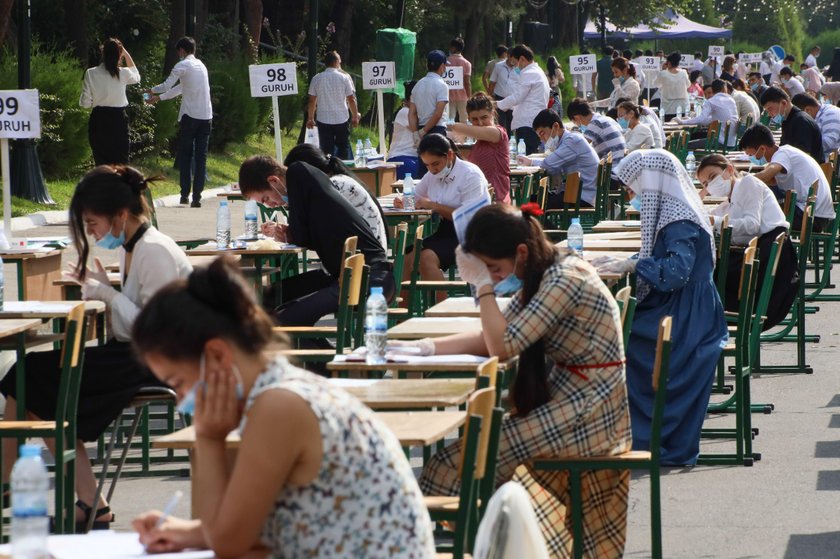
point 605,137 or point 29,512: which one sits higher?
point 605,137

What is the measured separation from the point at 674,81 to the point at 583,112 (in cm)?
1338

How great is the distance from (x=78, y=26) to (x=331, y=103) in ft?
26.5

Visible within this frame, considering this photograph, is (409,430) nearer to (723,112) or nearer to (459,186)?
(459,186)

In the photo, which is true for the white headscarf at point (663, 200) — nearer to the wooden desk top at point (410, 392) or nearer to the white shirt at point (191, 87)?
the wooden desk top at point (410, 392)

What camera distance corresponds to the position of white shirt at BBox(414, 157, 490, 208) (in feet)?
41.2

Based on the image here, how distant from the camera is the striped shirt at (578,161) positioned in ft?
55.0

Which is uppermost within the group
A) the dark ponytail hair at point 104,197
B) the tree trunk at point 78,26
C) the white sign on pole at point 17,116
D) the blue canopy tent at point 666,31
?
the blue canopy tent at point 666,31

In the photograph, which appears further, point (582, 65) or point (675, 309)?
point (582, 65)

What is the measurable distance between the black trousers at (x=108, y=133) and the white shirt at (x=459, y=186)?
25.4 ft

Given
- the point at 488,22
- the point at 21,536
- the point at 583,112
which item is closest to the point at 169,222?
the point at 583,112

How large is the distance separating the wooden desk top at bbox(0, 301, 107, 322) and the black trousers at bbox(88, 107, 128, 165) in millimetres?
11770

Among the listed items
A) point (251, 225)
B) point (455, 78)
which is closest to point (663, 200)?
point (251, 225)

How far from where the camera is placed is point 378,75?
70.8 ft

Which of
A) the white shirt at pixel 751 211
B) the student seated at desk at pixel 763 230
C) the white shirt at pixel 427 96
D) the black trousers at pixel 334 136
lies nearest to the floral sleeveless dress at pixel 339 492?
the student seated at desk at pixel 763 230
